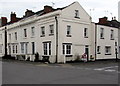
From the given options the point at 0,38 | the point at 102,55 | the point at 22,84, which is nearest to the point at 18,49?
the point at 0,38

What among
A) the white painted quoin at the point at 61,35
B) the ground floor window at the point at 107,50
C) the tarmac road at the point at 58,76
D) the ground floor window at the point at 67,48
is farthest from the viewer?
the ground floor window at the point at 107,50

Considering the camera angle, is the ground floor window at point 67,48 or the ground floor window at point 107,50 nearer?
the ground floor window at point 67,48

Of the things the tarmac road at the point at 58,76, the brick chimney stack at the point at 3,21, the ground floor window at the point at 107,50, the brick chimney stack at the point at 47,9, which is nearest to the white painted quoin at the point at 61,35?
the ground floor window at the point at 107,50

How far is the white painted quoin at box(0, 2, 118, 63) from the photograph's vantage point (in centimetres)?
2584

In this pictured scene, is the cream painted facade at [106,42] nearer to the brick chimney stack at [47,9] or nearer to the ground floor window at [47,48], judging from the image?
the brick chimney stack at [47,9]

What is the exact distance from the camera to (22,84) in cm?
959

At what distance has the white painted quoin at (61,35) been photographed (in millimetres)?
25844

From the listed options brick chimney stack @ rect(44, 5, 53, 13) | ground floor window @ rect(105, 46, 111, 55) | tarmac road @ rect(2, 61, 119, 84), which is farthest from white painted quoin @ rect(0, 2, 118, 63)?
tarmac road @ rect(2, 61, 119, 84)

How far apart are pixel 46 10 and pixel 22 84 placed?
21.8 m

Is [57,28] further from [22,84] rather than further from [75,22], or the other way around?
[22,84]

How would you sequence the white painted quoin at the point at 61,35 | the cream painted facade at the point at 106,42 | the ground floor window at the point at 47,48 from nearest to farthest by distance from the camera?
the white painted quoin at the point at 61,35, the ground floor window at the point at 47,48, the cream painted facade at the point at 106,42

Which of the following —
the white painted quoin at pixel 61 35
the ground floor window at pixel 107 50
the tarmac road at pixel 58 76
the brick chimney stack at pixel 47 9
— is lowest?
the tarmac road at pixel 58 76

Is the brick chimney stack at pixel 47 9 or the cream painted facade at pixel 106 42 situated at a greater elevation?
the brick chimney stack at pixel 47 9

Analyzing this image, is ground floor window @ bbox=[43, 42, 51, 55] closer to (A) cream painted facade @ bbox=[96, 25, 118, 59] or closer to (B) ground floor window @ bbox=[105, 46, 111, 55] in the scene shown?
(A) cream painted facade @ bbox=[96, 25, 118, 59]
